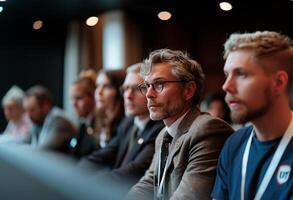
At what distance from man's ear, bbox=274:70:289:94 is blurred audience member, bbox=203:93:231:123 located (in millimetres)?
1672

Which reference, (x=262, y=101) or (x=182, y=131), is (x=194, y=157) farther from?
(x=262, y=101)

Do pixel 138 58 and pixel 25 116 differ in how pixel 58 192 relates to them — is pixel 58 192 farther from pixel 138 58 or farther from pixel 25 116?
pixel 25 116

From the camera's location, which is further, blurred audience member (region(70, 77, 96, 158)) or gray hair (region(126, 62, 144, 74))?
blurred audience member (region(70, 77, 96, 158))

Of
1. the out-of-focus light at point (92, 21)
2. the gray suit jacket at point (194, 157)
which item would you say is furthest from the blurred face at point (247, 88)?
the out-of-focus light at point (92, 21)

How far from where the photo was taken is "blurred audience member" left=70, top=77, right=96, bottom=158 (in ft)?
8.29

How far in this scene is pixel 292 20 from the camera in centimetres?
145

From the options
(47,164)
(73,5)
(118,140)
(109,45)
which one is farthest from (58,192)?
(118,140)

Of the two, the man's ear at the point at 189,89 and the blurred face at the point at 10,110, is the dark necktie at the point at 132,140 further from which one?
the man's ear at the point at 189,89

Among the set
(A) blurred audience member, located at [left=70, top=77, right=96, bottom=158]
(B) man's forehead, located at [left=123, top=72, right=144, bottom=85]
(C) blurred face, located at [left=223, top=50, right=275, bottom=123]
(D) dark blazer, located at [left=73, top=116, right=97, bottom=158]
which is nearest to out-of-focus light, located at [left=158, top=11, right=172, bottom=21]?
(C) blurred face, located at [left=223, top=50, right=275, bottom=123]

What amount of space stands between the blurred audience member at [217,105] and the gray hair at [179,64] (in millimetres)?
1322

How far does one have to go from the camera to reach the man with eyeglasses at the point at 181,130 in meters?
1.22

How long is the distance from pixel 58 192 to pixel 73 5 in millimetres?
699

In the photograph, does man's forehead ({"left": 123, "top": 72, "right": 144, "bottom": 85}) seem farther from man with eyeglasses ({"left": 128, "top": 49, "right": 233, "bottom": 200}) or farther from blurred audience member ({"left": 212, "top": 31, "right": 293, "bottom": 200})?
blurred audience member ({"left": 212, "top": 31, "right": 293, "bottom": 200})

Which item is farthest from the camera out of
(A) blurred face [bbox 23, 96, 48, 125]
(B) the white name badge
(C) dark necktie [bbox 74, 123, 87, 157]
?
(A) blurred face [bbox 23, 96, 48, 125]
